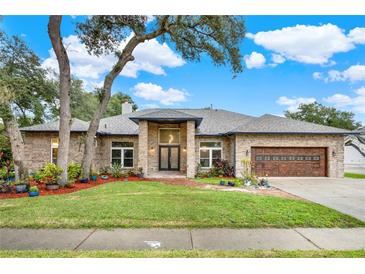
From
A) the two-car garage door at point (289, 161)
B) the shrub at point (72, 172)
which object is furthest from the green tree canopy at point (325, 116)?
the shrub at point (72, 172)

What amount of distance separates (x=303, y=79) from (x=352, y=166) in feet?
58.8

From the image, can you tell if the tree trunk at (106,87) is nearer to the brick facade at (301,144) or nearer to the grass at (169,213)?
the grass at (169,213)

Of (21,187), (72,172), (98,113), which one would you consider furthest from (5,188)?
(98,113)

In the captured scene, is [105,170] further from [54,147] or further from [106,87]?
[106,87]

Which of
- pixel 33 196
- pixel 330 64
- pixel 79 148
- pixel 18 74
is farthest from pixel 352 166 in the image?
pixel 18 74

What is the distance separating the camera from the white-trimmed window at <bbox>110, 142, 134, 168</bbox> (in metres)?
14.8

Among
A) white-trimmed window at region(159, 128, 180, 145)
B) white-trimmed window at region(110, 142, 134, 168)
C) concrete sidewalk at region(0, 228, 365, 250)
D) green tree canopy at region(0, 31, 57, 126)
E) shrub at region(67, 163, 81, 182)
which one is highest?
green tree canopy at region(0, 31, 57, 126)

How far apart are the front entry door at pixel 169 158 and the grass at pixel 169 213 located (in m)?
8.20

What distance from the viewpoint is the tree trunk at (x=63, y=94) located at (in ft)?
32.0

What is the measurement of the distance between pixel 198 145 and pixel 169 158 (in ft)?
7.17

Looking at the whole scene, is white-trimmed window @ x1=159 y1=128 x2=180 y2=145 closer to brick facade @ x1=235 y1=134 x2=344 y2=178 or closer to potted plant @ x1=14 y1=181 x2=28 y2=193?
brick facade @ x1=235 y1=134 x2=344 y2=178

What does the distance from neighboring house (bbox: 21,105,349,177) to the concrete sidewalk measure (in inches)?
342

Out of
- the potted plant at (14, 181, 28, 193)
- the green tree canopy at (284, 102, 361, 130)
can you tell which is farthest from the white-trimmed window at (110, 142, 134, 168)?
the green tree canopy at (284, 102, 361, 130)

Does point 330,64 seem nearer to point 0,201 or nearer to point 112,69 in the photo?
point 112,69
